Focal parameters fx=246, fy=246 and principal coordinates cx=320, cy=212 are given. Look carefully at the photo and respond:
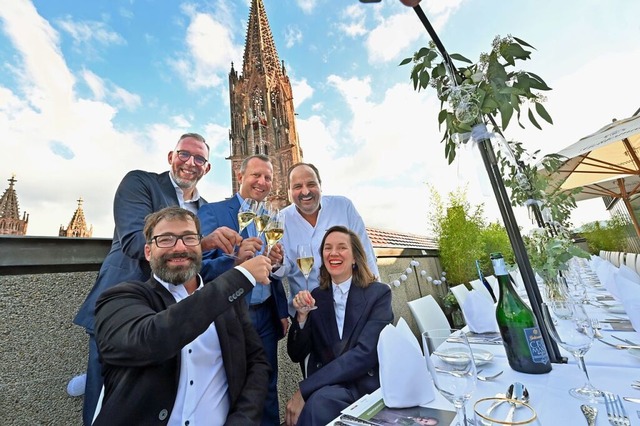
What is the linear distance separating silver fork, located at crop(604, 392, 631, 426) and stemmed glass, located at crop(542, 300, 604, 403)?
0.06 meters

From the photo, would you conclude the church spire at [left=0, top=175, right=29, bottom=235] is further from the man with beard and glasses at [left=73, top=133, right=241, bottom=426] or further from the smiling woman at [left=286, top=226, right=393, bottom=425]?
the smiling woman at [left=286, top=226, right=393, bottom=425]

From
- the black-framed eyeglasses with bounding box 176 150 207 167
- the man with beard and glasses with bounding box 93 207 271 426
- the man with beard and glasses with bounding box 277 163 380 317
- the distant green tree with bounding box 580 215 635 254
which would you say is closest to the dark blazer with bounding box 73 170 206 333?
the man with beard and glasses with bounding box 93 207 271 426

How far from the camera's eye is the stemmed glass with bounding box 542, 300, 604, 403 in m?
0.85

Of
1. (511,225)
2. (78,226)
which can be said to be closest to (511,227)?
(511,225)

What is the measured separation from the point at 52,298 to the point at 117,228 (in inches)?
22.7

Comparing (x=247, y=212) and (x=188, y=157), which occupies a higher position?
(x=188, y=157)

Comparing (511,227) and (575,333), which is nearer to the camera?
(575,333)

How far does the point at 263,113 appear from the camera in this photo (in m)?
26.4

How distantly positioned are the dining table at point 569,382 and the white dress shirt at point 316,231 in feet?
3.84

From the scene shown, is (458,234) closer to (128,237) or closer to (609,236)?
(128,237)

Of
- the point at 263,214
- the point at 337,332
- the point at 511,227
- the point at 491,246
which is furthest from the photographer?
the point at 491,246

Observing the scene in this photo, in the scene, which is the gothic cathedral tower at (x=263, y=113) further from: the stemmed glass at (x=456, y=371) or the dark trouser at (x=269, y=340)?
the stemmed glass at (x=456, y=371)

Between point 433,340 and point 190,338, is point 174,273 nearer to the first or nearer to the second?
point 190,338

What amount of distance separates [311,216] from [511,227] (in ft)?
5.12
